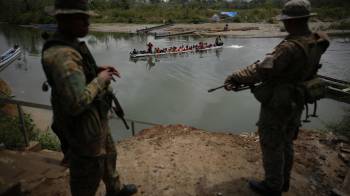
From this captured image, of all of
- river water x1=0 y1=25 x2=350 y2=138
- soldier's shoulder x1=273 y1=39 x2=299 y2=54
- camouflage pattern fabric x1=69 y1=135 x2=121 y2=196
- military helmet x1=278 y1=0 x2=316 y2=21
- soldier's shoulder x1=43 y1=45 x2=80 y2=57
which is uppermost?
military helmet x1=278 y1=0 x2=316 y2=21

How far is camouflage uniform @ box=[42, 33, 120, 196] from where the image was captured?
5.75 feet

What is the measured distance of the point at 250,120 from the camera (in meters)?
9.40

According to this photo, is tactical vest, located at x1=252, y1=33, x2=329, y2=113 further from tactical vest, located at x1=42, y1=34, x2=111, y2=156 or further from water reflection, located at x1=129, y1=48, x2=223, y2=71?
water reflection, located at x1=129, y1=48, x2=223, y2=71

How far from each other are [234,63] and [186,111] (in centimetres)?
933

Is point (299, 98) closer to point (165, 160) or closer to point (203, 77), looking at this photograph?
point (165, 160)

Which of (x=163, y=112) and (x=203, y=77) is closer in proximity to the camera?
(x=163, y=112)

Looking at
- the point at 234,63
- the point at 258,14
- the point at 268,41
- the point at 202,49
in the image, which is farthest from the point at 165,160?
the point at 258,14

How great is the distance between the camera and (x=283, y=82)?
242 cm

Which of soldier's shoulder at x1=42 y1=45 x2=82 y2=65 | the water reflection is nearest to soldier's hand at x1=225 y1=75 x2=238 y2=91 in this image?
soldier's shoulder at x1=42 y1=45 x2=82 y2=65

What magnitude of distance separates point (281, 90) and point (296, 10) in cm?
63

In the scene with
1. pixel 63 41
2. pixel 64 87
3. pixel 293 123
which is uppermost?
pixel 63 41

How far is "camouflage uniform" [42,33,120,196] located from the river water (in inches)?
225

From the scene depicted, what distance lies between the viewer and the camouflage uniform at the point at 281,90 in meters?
2.31

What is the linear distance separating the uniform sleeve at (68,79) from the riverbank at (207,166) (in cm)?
140
